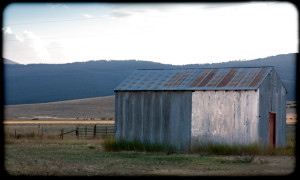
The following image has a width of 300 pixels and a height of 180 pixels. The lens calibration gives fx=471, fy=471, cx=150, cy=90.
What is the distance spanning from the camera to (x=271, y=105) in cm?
2428

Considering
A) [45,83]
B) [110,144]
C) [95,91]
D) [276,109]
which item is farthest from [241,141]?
[45,83]

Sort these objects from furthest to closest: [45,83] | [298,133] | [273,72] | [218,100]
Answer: [45,83] < [273,72] < [218,100] < [298,133]

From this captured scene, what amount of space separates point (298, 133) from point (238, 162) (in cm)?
744

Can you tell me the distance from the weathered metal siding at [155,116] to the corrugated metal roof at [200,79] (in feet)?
1.41

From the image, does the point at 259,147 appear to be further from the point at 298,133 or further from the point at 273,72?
the point at 298,133

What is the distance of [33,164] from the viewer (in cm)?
1733

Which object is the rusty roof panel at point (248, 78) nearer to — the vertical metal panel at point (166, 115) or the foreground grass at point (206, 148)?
the foreground grass at point (206, 148)

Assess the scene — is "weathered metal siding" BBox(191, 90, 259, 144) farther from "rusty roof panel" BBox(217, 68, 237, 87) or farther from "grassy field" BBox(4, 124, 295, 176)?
"grassy field" BBox(4, 124, 295, 176)

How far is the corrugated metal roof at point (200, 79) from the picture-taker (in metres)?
23.3

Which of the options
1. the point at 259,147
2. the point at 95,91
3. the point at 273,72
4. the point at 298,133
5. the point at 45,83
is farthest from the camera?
the point at 45,83

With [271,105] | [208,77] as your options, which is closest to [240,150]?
[271,105]

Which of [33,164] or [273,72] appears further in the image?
[273,72]

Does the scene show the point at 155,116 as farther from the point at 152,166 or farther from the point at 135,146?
the point at 152,166

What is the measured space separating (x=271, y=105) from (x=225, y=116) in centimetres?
299
